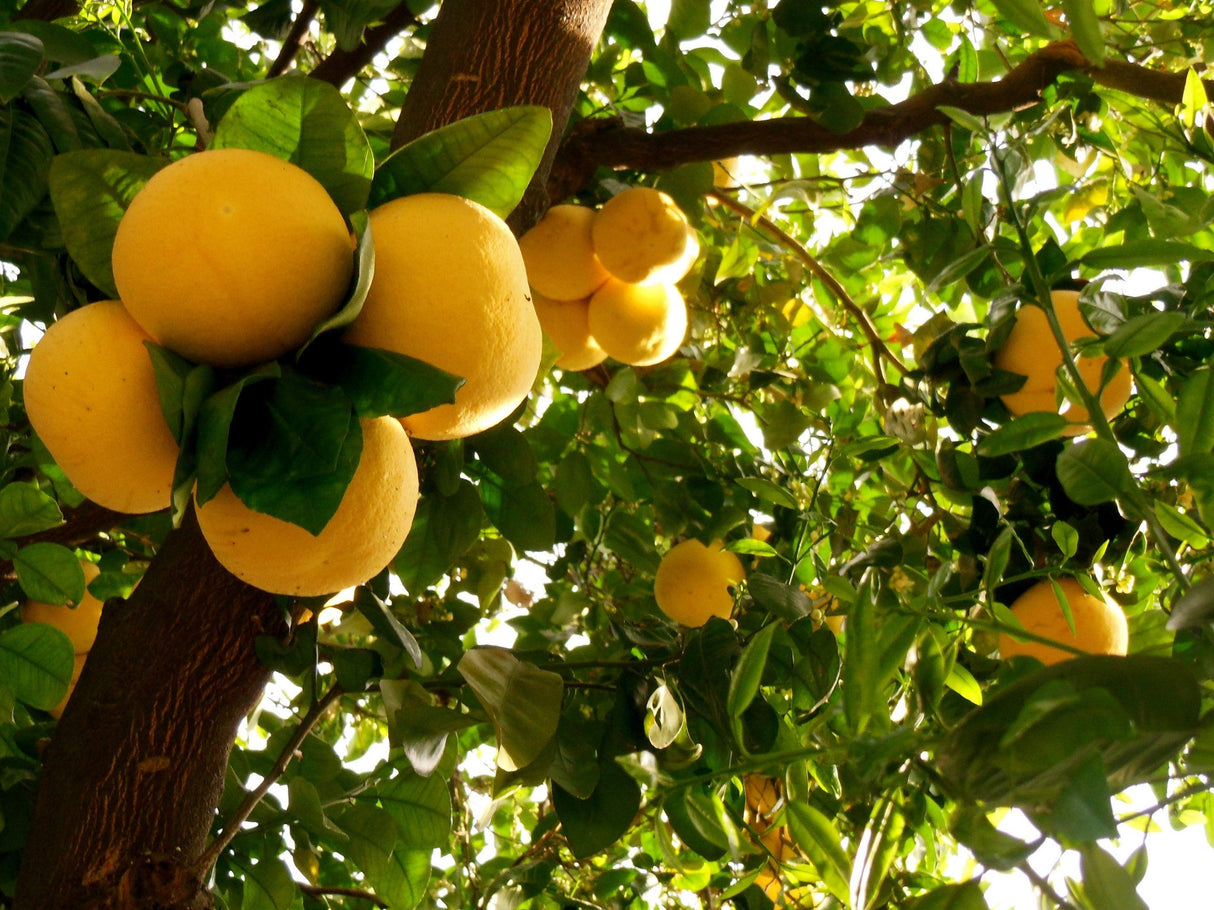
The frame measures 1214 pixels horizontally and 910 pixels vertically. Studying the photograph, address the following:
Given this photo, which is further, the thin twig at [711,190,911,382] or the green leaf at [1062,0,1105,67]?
the thin twig at [711,190,911,382]

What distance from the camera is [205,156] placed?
0.60 m

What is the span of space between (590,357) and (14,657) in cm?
95

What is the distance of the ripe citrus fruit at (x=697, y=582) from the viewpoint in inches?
63.3

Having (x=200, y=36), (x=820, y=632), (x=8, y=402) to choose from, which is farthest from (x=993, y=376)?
(x=200, y=36)

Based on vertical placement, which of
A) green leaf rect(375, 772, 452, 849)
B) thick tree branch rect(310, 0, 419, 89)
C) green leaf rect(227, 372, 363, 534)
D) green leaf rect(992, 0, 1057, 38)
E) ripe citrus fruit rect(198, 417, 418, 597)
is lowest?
green leaf rect(375, 772, 452, 849)

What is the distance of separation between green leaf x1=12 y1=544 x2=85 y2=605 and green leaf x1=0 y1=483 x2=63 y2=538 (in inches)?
1.1

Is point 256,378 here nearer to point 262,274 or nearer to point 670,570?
point 262,274

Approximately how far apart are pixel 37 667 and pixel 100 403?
1.51 ft

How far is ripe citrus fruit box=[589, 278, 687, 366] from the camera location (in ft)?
5.05

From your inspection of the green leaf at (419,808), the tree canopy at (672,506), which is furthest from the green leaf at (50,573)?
the green leaf at (419,808)

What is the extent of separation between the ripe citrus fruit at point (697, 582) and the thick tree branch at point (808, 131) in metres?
Answer: 0.59

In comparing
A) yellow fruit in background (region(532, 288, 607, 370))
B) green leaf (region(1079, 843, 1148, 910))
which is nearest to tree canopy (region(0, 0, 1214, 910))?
green leaf (region(1079, 843, 1148, 910))

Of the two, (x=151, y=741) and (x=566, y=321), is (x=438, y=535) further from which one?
(x=566, y=321)

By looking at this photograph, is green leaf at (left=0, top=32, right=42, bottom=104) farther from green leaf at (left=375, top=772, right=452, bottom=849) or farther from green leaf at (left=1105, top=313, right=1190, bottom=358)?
green leaf at (left=1105, top=313, right=1190, bottom=358)
